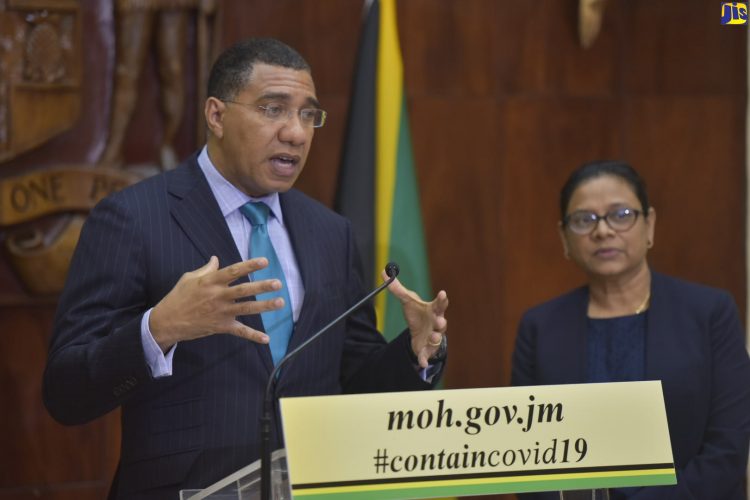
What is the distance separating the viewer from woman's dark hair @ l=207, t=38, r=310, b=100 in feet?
7.55

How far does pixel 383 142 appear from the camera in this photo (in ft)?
12.4

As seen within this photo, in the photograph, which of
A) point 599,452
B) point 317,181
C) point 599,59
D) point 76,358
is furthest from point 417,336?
point 599,59

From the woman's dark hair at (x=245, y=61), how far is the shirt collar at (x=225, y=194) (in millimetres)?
160

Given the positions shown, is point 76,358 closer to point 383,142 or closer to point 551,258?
point 383,142

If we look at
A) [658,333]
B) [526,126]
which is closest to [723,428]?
[658,333]

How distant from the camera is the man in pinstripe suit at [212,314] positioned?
1.96 m

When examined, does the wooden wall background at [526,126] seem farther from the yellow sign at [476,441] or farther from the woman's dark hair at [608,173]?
the yellow sign at [476,441]

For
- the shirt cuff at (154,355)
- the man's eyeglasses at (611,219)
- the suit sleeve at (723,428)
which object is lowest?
the suit sleeve at (723,428)

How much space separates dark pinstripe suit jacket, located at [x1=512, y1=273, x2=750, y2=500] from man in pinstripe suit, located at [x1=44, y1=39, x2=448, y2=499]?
0.56 meters

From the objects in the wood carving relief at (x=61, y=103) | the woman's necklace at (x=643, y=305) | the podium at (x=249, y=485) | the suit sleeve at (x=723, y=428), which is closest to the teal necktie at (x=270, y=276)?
the podium at (x=249, y=485)

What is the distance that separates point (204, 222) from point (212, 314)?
483 mm

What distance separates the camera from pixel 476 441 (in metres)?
1.73

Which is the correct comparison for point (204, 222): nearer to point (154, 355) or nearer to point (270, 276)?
point (270, 276)

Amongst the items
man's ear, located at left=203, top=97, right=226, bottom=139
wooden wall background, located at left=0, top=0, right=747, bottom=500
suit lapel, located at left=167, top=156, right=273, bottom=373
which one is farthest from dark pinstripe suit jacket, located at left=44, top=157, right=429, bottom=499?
wooden wall background, located at left=0, top=0, right=747, bottom=500
